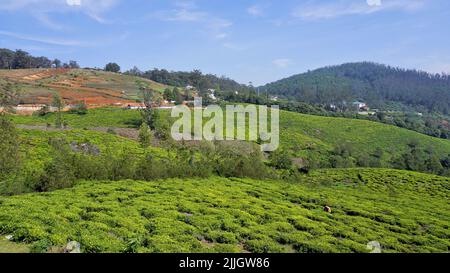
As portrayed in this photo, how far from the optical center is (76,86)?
137 m

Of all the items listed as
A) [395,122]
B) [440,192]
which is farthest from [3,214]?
[395,122]

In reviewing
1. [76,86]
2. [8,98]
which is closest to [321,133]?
[8,98]

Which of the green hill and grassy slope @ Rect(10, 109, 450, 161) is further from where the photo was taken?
grassy slope @ Rect(10, 109, 450, 161)

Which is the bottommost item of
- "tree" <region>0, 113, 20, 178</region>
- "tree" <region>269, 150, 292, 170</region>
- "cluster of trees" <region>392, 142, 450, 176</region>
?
"cluster of trees" <region>392, 142, 450, 176</region>

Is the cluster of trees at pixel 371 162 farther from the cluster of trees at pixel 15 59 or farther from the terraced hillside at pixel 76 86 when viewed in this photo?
the cluster of trees at pixel 15 59

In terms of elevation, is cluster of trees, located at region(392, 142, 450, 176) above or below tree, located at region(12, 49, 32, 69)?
below

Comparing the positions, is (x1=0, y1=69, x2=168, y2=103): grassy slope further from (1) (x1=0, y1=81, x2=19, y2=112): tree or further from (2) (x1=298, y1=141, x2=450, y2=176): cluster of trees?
(2) (x1=298, y1=141, x2=450, y2=176): cluster of trees

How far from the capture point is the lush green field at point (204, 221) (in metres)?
15.4

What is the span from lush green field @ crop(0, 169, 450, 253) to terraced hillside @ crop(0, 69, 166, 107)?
309 ft

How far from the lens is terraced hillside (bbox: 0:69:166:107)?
379 ft

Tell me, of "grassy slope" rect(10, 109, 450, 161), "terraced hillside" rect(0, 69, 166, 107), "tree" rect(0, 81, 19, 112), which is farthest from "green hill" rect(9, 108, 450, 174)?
"terraced hillside" rect(0, 69, 166, 107)

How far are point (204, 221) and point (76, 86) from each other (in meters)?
131
